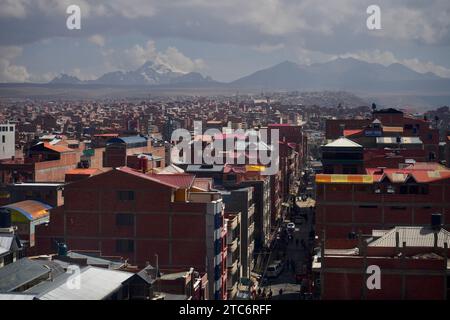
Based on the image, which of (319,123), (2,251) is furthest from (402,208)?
(319,123)

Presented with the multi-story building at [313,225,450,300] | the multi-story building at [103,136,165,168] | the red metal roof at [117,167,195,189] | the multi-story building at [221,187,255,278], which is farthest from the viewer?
the multi-story building at [103,136,165,168]

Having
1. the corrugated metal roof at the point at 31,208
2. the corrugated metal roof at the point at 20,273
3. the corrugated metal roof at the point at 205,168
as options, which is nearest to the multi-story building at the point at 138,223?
the corrugated metal roof at the point at 31,208

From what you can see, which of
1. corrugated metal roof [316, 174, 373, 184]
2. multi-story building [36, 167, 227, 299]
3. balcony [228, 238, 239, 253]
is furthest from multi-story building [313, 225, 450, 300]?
balcony [228, 238, 239, 253]

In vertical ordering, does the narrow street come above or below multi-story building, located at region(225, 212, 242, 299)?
below

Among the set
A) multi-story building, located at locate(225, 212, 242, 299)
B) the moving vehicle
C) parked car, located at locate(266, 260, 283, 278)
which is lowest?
the moving vehicle

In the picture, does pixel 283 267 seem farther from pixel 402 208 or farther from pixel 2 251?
pixel 2 251

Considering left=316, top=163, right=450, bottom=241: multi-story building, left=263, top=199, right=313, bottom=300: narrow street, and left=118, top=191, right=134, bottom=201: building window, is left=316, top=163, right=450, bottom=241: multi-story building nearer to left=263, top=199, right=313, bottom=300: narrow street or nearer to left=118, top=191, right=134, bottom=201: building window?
left=263, top=199, right=313, bottom=300: narrow street

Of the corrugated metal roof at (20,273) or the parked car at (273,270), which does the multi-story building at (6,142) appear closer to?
the parked car at (273,270)

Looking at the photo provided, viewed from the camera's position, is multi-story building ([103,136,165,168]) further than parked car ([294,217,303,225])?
Yes
